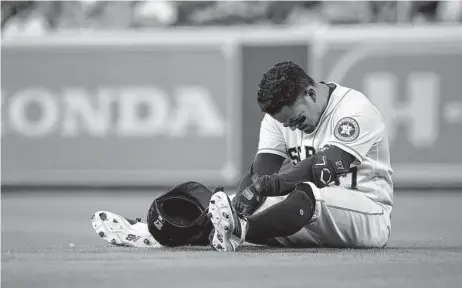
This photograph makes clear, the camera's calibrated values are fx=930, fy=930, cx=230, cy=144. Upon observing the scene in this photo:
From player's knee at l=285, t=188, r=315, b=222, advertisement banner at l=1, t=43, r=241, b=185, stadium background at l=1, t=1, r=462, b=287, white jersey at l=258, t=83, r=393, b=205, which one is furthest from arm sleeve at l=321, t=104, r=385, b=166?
advertisement banner at l=1, t=43, r=241, b=185

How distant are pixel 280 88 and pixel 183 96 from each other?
7.11 metres

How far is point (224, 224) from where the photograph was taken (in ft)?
16.3

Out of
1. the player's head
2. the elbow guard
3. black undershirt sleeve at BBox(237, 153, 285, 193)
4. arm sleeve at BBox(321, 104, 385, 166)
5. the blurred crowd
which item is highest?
the blurred crowd

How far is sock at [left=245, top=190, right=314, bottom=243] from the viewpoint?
5156 mm

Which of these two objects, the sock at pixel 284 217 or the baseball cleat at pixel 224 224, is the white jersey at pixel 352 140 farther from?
the baseball cleat at pixel 224 224

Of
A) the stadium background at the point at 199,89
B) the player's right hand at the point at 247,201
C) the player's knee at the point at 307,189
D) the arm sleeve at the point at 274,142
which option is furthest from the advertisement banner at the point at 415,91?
the player's right hand at the point at 247,201

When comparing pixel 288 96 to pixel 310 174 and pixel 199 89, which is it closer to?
pixel 310 174

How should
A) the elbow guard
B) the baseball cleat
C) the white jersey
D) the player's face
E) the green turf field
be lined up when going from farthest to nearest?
the white jersey, the player's face, the elbow guard, the baseball cleat, the green turf field

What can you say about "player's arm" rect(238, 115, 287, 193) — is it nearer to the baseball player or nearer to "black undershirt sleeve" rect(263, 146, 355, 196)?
the baseball player

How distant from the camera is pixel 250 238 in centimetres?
543

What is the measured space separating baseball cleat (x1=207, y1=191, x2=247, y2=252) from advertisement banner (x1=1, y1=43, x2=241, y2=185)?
6.91 metres

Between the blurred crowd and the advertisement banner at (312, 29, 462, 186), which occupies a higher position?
the blurred crowd

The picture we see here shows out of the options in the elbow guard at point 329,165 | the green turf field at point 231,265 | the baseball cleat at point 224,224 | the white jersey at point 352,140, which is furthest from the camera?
the white jersey at point 352,140

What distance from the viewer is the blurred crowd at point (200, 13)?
12492 millimetres
